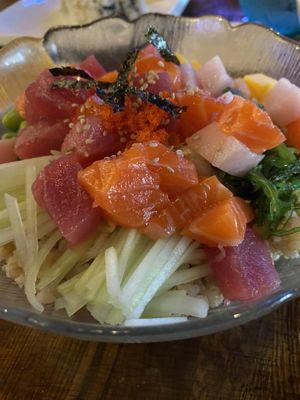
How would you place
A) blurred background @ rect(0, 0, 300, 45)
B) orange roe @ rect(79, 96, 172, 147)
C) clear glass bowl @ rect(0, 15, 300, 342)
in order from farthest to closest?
blurred background @ rect(0, 0, 300, 45)
clear glass bowl @ rect(0, 15, 300, 342)
orange roe @ rect(79, 96, 172, 147)

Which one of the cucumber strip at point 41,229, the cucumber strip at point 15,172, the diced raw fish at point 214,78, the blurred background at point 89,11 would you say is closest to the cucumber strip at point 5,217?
the cucumber strip at point 41,229

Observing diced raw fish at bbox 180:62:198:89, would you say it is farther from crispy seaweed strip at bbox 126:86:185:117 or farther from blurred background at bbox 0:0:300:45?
blurred background at bbox 0:0:300:45

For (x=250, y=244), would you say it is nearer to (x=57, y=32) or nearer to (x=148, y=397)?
(x=148, y=397)

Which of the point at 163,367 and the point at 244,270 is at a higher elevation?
the point at 244,270

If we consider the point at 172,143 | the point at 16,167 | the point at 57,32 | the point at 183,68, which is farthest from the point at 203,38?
the point at 16,167

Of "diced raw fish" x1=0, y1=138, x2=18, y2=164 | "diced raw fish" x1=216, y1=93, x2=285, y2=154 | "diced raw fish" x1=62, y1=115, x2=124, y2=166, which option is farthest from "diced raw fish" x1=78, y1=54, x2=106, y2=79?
"diced raw fish" x1=216, y1=93, x2=285, y2=154

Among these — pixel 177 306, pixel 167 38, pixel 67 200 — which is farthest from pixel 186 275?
pixel 167 38

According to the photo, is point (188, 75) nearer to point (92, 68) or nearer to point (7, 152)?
point (92, 68)
